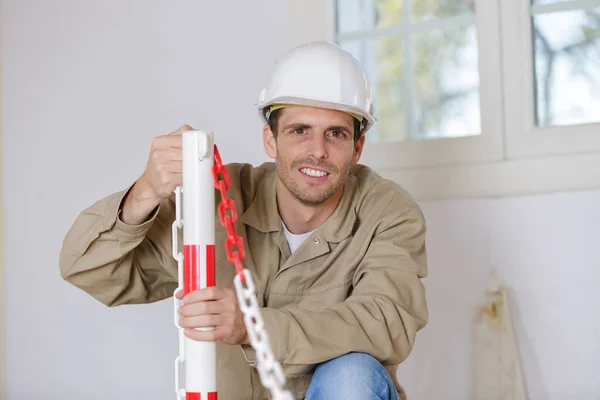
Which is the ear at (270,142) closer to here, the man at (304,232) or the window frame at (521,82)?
the man at (304,232)

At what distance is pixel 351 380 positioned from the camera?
165cm

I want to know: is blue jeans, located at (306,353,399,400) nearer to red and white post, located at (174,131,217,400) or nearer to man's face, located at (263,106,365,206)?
red and white post, located at (174,131,217,400)

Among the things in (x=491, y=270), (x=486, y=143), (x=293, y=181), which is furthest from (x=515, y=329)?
(x=293, y=181)

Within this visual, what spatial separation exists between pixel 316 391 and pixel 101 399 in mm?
2079

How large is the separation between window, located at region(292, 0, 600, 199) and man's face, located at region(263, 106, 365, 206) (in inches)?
32.8

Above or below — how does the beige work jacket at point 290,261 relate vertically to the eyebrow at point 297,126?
below

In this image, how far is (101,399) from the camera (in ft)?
11.7

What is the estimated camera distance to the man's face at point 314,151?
6.79ft

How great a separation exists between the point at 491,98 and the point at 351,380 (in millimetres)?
1459

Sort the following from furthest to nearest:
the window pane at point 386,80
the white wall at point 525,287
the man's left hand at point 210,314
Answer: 1. the window pane at point 386,80
2. the white wall at point 525,287
3. the man's left hand at point 210,314

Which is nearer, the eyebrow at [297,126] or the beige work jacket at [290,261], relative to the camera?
the beige work jacket at [290,261]

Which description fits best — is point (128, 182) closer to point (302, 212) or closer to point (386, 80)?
point (386, 80)

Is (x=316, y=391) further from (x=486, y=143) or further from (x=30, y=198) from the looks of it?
(x=30, y=198)

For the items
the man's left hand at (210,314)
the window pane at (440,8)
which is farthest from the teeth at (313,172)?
the window pane at (440,8)
